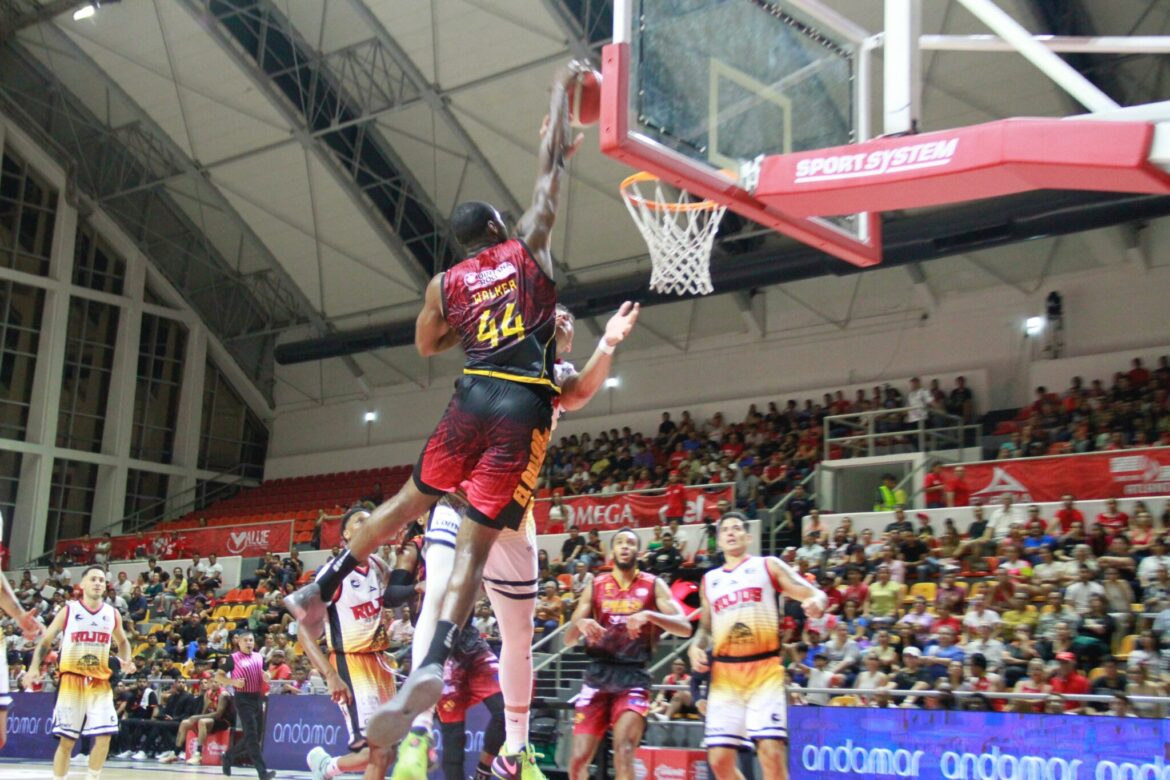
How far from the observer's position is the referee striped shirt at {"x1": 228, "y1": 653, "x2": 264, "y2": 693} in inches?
632

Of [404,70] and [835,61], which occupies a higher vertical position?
[404,70]

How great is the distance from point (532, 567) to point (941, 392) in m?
20.9

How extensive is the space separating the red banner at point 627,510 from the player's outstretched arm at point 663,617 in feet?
41.3

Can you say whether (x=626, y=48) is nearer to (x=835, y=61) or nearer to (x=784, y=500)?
(x=835, y=61)

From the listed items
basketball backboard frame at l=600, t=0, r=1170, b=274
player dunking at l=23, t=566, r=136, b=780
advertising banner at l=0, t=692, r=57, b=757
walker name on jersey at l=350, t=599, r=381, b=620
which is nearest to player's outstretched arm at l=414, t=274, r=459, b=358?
basketball backboard frame at l=600, t=0, r=1170, b=274

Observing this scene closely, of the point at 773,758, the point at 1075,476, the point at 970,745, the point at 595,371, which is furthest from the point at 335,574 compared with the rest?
the point at 1075,476

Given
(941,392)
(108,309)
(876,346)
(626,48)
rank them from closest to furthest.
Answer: (626,48)
(941,392)
(876,346)
(108,309)

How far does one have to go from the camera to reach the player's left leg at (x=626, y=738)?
366 inches

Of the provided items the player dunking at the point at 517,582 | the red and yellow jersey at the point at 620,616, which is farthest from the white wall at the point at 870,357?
the player dunking at the point at 517,582

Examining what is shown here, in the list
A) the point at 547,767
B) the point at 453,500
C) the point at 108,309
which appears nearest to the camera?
the point at 453,500

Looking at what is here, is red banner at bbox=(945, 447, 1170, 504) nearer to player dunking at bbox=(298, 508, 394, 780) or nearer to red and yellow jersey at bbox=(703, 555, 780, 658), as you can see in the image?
red and yellow jersey at bbox=(703, 555, 780, 658)

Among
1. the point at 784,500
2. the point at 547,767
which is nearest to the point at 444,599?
the point at 547,767

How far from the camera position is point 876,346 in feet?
90.1

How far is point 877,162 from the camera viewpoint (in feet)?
26.1
